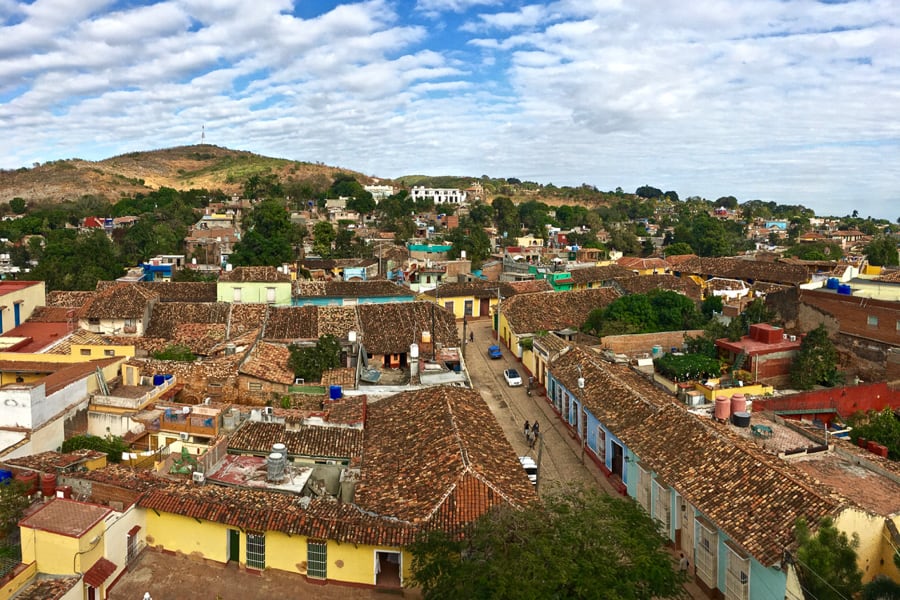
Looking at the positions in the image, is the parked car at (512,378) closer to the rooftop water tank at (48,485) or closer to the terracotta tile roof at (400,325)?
the terracotta tile roof at (400,325)

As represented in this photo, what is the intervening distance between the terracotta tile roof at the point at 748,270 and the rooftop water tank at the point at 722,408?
115ft

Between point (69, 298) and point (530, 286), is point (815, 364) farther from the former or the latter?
point (69, 298)

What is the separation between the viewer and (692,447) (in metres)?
16.4

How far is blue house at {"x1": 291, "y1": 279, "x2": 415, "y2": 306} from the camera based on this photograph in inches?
1474

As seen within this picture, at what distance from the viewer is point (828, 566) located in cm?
1074

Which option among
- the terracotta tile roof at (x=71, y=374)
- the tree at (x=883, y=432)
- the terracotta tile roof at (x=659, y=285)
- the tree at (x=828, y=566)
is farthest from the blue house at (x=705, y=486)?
the terracotta tile roof at (x=659, y=285)

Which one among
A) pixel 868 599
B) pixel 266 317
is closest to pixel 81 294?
pixel 266 317

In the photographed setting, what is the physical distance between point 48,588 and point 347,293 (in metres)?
26.8

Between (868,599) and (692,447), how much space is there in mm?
5935

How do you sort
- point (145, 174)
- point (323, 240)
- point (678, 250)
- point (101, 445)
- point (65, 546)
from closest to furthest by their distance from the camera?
point (65, 546) → point (101, 445) → point (323, 240) → point (678, 250) → point (145, 174)

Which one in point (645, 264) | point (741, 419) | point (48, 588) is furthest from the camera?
point (645, 264)

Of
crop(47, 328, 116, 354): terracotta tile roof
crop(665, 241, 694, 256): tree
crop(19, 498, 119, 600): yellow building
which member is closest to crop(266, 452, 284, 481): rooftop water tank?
crop(19, 498, 119, 600): yellow building

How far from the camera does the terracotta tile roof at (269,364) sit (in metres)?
24.1

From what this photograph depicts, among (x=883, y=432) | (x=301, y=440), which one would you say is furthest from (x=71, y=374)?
(x=883, y=432)
